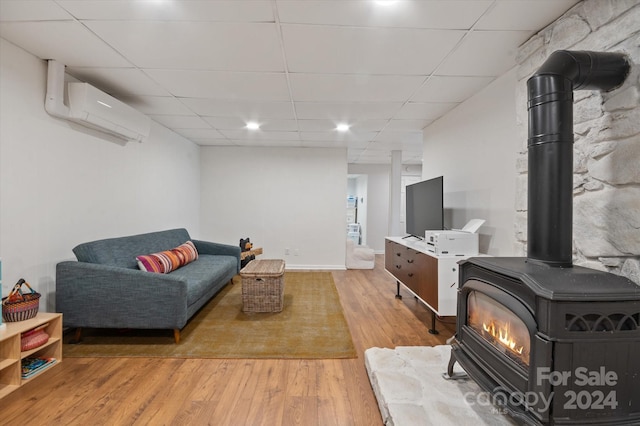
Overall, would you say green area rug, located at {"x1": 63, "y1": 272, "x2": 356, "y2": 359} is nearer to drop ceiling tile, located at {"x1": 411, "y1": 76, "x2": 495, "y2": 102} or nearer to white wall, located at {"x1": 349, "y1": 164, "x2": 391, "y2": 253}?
drop ceiling tile, located at {"x1": 411, "y1": 76, "x2": 495, "y2": 102}

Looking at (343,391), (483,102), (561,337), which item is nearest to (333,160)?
(483,102)

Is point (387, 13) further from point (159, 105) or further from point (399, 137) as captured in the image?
point (399, 137)

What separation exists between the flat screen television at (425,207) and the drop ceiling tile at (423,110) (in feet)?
2.64

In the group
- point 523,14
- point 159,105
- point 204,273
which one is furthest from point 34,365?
point 523,14

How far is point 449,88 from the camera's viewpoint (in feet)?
8.61

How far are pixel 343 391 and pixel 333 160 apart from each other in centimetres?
411

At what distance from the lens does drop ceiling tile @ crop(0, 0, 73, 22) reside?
1602 mm

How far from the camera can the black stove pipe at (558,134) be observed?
1.33 meters

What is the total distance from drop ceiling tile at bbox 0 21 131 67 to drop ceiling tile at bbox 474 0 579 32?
98.2 inches

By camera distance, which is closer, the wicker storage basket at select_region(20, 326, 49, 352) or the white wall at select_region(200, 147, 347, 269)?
the wicker storage basket at select_region(20, 326, 49, 352)

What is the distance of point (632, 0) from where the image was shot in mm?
1281

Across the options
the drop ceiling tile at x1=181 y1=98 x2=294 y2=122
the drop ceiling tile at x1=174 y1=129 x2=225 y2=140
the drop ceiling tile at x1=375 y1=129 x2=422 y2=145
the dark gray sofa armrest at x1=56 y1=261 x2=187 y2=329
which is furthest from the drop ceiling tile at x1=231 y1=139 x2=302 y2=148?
the dark gray sofa armrest at x1=56 y1=261 x2=187 y2=329

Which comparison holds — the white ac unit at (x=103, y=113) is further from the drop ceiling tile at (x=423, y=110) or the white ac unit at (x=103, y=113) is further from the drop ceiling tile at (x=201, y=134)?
the drop ceiling tile at (x=423, y=110)

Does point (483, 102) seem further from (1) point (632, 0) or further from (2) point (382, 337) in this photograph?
(2) point (382, 337)
